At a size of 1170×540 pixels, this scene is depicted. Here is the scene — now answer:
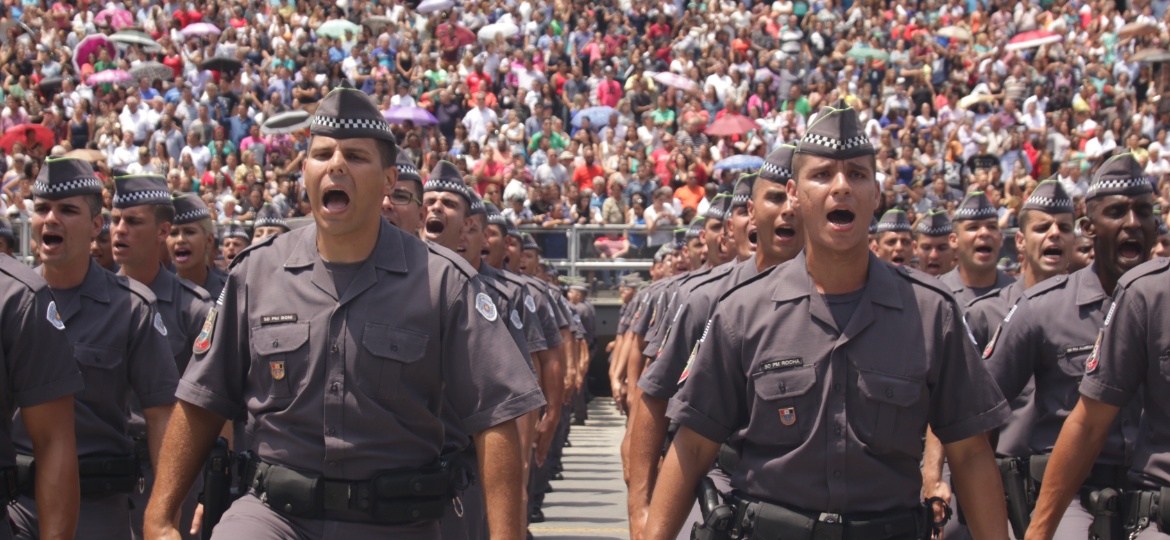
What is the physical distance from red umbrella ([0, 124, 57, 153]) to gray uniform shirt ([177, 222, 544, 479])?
21496 mm

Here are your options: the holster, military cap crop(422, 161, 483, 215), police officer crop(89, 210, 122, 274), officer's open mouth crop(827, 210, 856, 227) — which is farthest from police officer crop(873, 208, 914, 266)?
officer's open mouth crop(827, 210, 856, 227)

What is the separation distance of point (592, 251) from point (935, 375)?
1738 centimetres

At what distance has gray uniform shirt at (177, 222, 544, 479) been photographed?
16.6ft

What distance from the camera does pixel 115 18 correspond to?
31578mm

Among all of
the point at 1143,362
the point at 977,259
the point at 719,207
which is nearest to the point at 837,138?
the point at 1143,362

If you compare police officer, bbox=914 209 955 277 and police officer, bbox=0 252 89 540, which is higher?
police officer, bbox=0 252 89 540

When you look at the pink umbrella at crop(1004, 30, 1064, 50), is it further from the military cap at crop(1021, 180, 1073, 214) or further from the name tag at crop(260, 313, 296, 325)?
the name tag at crop(260, 313, 296, 325)

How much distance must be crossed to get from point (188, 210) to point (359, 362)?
5219mm

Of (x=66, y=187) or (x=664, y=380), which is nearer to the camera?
(x=664, y=380)

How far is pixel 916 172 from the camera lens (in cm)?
2469

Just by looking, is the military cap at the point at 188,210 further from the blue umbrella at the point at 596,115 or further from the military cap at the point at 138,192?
the blue umbrella at the point at 596,115

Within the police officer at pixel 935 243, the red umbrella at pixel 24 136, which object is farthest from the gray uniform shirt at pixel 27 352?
the red umbrella at pixel 24 136

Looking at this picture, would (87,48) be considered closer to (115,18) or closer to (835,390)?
(115,18)

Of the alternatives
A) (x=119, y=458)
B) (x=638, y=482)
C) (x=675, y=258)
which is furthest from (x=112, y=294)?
(x=675, y=258)
